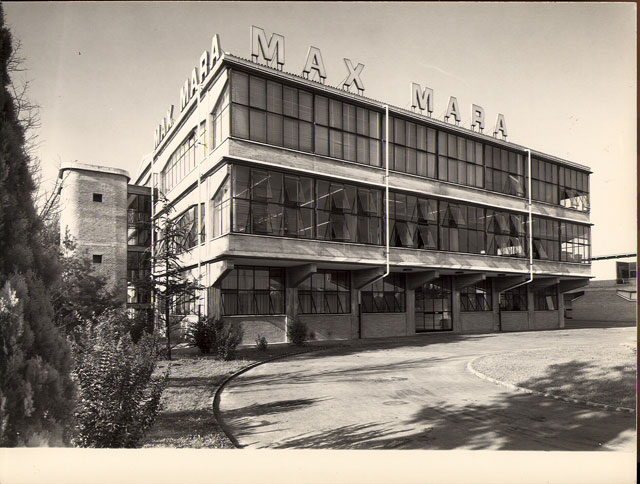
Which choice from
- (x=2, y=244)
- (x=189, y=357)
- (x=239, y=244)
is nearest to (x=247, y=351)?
(x=189, y=357)

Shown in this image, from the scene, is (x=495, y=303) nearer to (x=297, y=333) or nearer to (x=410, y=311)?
(x=410, y=311)

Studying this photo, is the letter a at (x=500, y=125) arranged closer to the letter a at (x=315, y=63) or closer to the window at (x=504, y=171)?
the window at (x=504, y=171)

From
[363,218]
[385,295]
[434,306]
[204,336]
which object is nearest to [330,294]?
[385,295]

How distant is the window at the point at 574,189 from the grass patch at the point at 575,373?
2439 cm

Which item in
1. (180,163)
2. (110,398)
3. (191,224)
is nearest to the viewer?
(110,398)

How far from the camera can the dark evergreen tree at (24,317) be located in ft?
18.8

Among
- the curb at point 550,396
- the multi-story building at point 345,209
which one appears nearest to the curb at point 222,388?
the multi-story building at point 345,209

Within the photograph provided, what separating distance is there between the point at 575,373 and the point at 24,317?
1346 centimetres

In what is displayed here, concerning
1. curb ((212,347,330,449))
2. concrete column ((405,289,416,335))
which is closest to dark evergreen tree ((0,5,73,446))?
curb ((212,347,330,449))

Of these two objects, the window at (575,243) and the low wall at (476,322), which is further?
the window at (575,243)

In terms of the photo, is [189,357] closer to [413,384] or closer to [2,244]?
[413,384]

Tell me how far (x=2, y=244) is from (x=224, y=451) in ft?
14.0

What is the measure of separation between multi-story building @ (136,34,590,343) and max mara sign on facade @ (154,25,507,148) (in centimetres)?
58

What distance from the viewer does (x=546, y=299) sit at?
42719 mm
